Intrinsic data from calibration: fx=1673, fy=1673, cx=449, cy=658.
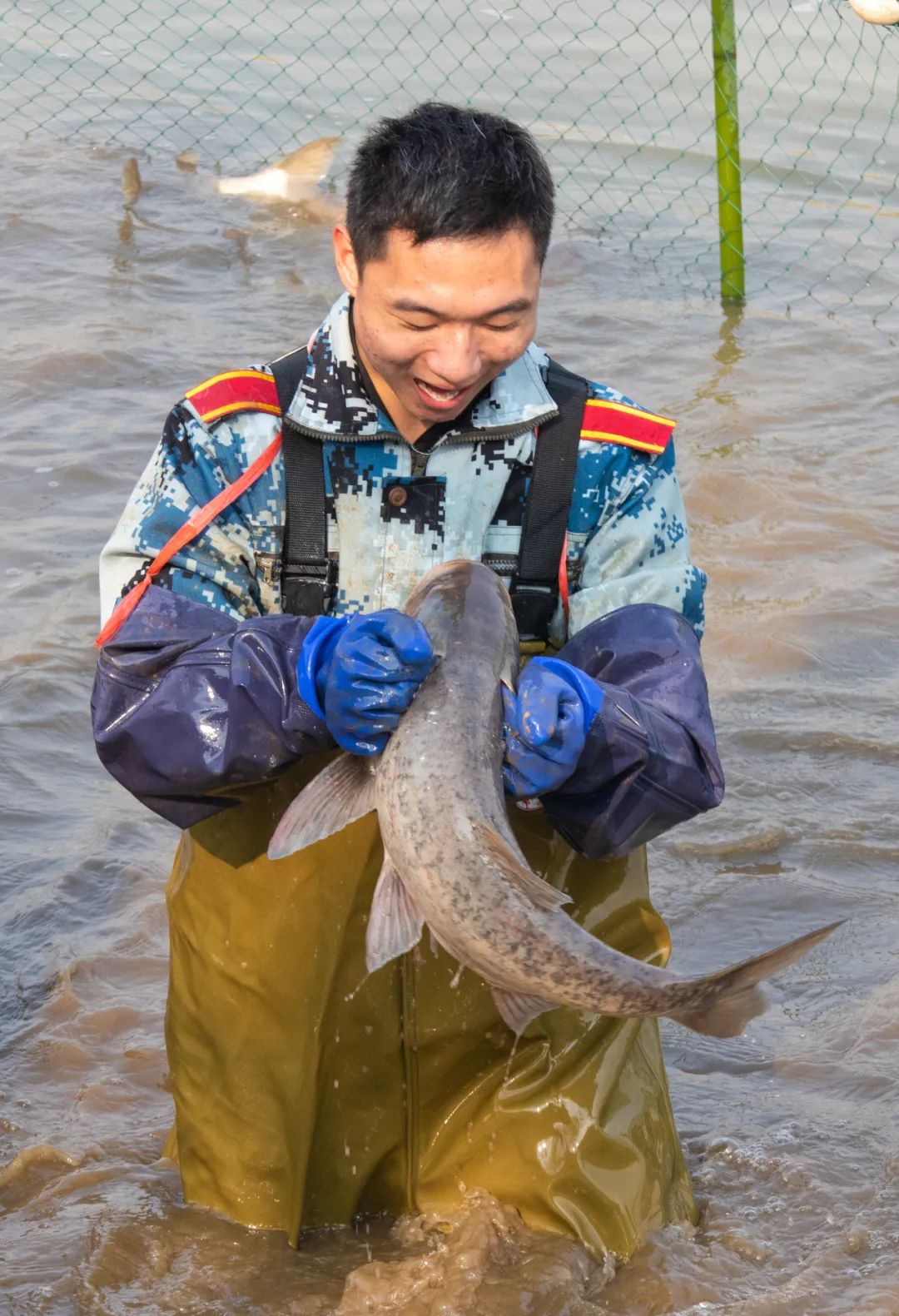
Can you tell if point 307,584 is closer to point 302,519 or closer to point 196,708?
point 302,519

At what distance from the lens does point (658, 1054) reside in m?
3.75

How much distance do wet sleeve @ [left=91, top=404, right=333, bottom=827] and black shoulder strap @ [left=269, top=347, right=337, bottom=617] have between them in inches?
2.0

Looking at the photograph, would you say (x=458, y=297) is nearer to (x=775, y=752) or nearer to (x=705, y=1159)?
(x=705, y=1159)

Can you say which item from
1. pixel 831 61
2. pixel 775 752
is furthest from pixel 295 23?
pixel 775 752

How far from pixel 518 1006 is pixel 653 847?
2.51m

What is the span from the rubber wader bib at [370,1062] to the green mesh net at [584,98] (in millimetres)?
7841

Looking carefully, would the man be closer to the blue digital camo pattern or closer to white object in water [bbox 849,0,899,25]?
the blue digital camo pattern

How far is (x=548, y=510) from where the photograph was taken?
11.6 feet

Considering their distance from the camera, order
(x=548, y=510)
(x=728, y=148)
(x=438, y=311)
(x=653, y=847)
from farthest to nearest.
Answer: (x=728, y=148), (x=653, y=847), (x=548, y=510), (x=438, y=311)

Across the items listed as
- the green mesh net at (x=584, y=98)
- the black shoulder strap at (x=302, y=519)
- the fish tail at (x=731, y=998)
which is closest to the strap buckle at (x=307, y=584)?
the black shoulder strap at (x=302, y=519)

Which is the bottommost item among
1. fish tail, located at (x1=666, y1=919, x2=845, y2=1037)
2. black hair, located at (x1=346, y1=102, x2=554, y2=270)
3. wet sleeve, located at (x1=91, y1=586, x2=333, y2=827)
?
fish tail, located at (x1=666, y1=919, x2=845, y2=1037)

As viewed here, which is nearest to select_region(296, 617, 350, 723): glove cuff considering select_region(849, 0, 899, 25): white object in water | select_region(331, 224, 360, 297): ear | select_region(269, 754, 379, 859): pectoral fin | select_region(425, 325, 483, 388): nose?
select_region(269, 754, 379, 859): pectoral fin

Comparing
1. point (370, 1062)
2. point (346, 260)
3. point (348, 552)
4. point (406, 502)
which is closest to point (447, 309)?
point (346, 260)

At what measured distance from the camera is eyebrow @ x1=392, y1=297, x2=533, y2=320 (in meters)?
3.19
